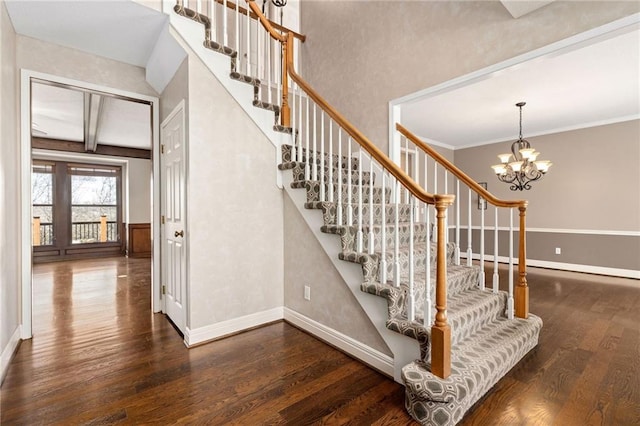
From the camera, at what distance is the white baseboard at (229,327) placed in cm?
257

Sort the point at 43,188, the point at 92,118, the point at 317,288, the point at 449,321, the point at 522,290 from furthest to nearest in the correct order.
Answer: the point at 43,188, the point at 92,118, the point at 317,288, the point at 522,290, the point at 449,321

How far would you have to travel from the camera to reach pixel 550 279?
16.1 ft

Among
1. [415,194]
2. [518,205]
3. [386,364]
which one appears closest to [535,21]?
[518,205]

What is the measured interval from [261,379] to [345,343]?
718mm

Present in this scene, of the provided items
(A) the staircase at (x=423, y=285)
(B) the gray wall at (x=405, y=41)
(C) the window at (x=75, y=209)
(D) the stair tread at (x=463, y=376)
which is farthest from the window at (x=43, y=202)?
(D) the stair tread at (x=463, y=376)

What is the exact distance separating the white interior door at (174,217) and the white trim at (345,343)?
1051mm

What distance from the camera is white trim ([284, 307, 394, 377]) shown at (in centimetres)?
214

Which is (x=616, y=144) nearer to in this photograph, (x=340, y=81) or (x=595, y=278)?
(x=595, y=278)

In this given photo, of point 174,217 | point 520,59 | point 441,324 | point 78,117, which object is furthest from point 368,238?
point 78,117

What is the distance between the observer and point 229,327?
9.09ft

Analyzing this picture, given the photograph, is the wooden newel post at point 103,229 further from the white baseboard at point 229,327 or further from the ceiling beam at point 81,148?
the white baseboard at point 229,327

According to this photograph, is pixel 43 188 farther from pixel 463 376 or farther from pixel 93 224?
pixel 463 376

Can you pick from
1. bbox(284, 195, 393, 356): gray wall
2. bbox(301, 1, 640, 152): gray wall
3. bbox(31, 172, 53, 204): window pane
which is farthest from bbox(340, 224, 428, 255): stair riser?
bbox(31, 172, 53, 204): window pane

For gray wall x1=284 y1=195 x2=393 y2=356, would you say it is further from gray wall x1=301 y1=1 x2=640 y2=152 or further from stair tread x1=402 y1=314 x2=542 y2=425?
gray wall x1=301 y1=1 x2=640 y2=152
